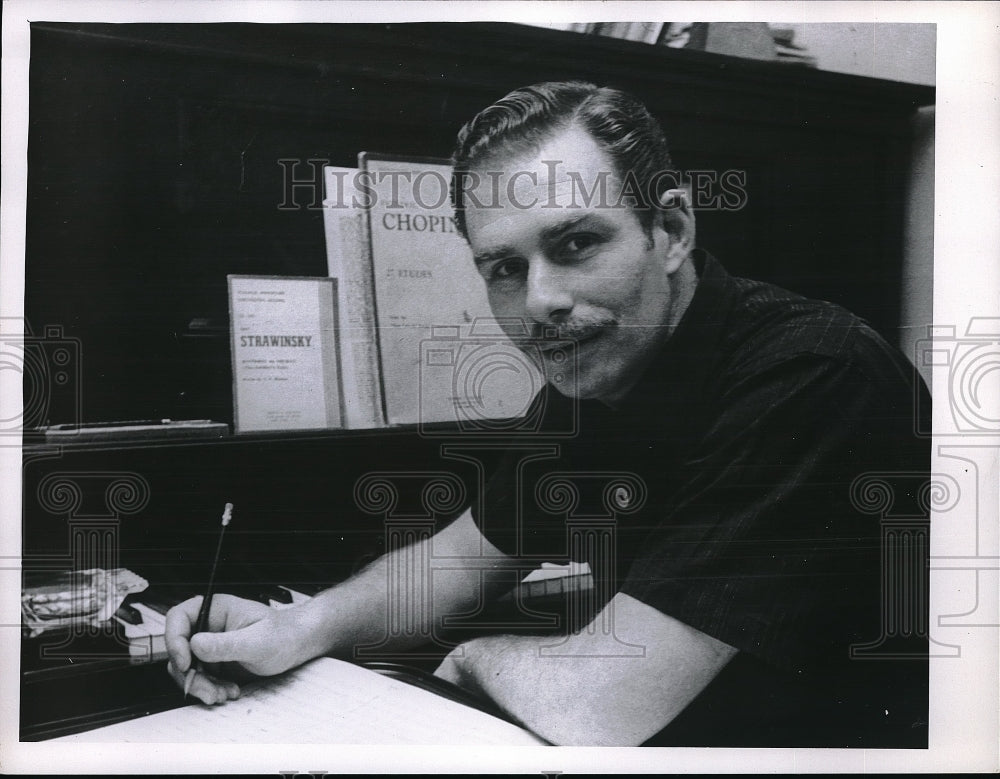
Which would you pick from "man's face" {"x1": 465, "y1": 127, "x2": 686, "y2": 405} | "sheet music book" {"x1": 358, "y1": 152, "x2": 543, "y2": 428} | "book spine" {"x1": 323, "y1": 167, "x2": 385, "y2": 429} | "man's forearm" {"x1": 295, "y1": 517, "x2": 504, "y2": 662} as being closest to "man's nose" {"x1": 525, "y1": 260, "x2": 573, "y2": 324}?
"man's face" {"x1": 465, "y1": 127, "x2": 686, "y2": 405}

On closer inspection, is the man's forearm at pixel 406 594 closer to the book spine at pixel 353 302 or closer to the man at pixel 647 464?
the man at pixel 647 464

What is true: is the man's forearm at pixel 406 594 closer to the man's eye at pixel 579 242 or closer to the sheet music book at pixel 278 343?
the sheet music book at pixel 278 343

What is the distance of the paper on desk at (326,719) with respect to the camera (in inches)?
87.9

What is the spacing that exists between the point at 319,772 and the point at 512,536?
2.45 ft

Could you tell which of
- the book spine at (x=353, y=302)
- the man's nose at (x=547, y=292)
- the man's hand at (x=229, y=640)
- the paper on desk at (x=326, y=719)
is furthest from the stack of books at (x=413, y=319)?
the paper on desk at (x=326, y=719)

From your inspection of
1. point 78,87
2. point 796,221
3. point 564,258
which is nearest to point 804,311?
point 796,221

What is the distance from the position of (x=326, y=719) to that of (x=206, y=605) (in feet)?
1.33

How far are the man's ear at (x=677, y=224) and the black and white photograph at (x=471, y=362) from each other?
Answer: 1cm

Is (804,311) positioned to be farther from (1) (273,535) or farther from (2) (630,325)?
(1) (273,535)

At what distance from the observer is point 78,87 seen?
224cm

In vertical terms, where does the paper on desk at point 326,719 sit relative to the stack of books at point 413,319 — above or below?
below

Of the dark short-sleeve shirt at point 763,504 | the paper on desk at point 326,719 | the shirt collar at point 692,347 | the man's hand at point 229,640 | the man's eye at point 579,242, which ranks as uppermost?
the man's eye at point 579,242

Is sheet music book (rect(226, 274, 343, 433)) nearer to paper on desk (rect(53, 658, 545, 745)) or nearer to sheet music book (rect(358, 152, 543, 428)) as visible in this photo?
sheet music book (rect(358, 152, 543, 428))

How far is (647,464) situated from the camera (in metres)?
2.22
